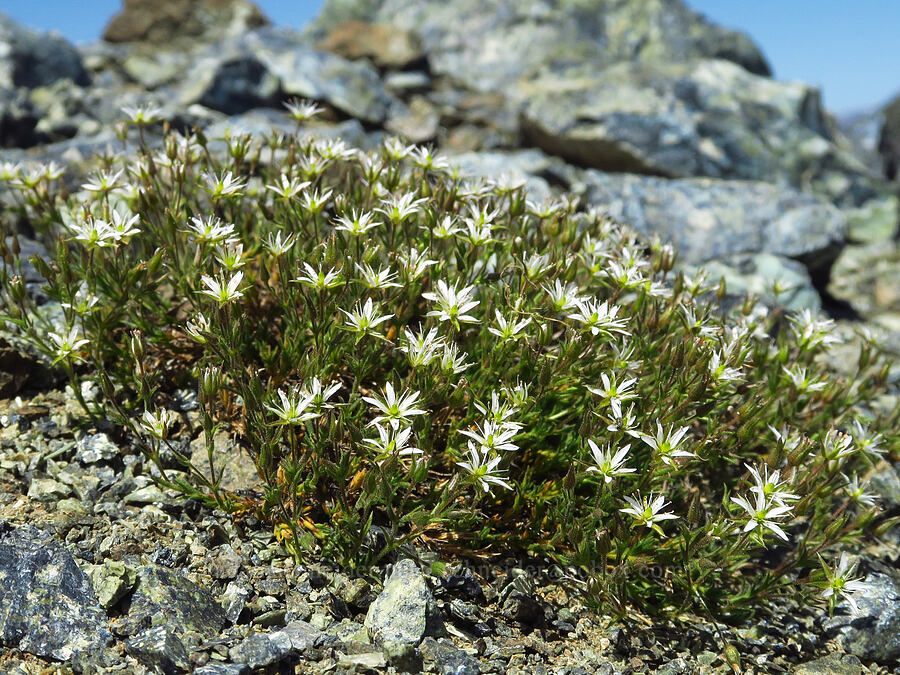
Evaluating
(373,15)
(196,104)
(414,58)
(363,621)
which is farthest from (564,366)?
(373,15)

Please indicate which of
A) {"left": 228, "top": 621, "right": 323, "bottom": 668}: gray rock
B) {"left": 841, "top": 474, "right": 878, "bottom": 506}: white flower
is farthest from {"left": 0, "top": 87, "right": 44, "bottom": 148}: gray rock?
{"left": 841, "top": 474, "right": 878, "bottom": 506}: white flower

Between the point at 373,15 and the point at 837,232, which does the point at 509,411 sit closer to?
the point at 837,232

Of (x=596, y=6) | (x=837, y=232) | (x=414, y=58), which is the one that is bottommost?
(x=837, y=232)

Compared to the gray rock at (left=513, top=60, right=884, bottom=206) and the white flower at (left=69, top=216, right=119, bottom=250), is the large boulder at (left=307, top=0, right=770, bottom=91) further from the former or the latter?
the white flower at (left=69, top=216, right=119, bottom=250)

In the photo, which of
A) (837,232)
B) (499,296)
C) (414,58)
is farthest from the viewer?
(414,58)

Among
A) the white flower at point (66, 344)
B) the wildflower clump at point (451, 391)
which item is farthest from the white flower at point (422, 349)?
the white flower at point (66, 344)

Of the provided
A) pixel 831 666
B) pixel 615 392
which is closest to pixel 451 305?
pixel 615 392
